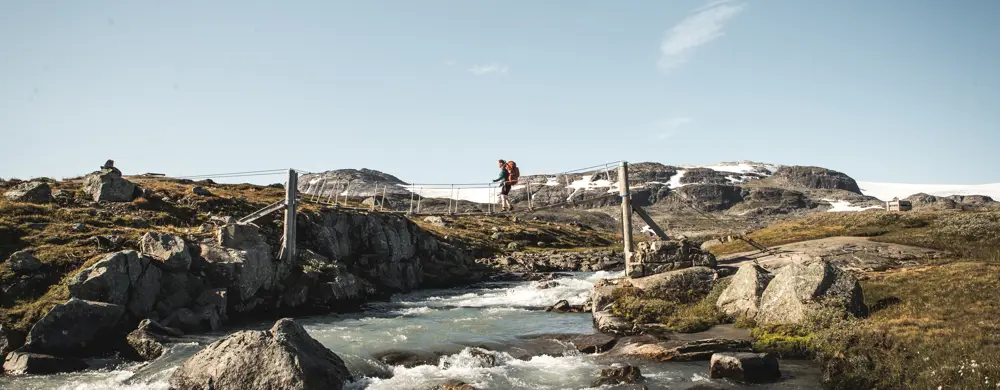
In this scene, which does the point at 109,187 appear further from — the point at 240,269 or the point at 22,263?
the point at 240,269

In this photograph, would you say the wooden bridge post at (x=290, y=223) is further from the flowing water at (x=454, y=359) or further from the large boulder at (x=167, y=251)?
the large boulder at (x=167, y=251)

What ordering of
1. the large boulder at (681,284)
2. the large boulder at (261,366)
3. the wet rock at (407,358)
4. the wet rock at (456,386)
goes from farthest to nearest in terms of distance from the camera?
1. the large boulder at (681,284)
2. the wet rock at (407,358)
3. the wet rock at (456,386)
4. the large boulder at (261,366)

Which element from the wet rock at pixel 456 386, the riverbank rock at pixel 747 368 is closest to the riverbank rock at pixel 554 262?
the wet rock at pixel 456 386

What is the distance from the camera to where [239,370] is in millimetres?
14828

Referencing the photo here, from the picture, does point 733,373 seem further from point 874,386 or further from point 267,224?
point 267,224

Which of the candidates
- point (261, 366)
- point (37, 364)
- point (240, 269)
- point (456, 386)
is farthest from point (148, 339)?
point (456, 386)

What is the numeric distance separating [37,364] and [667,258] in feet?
92.2

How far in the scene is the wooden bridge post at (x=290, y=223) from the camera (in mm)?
33156

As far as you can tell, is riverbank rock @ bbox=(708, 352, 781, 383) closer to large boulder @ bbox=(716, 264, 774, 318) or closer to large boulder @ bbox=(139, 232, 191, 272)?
large boulder @ bbox=(716, 264, 774, 318)

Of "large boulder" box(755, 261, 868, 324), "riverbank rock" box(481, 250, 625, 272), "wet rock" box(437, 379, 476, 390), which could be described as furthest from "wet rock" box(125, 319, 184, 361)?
"riverbank rock" box(481, 250, 625, 272)

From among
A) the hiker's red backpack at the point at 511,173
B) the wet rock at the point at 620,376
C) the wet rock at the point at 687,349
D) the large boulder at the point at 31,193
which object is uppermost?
the hiker's red backpack at the point at 511,173

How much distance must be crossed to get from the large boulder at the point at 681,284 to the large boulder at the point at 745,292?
6.46ft

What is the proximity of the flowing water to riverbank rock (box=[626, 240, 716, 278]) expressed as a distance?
14.5ft

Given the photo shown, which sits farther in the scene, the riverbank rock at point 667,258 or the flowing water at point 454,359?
the riverbank rock at point 667,258
